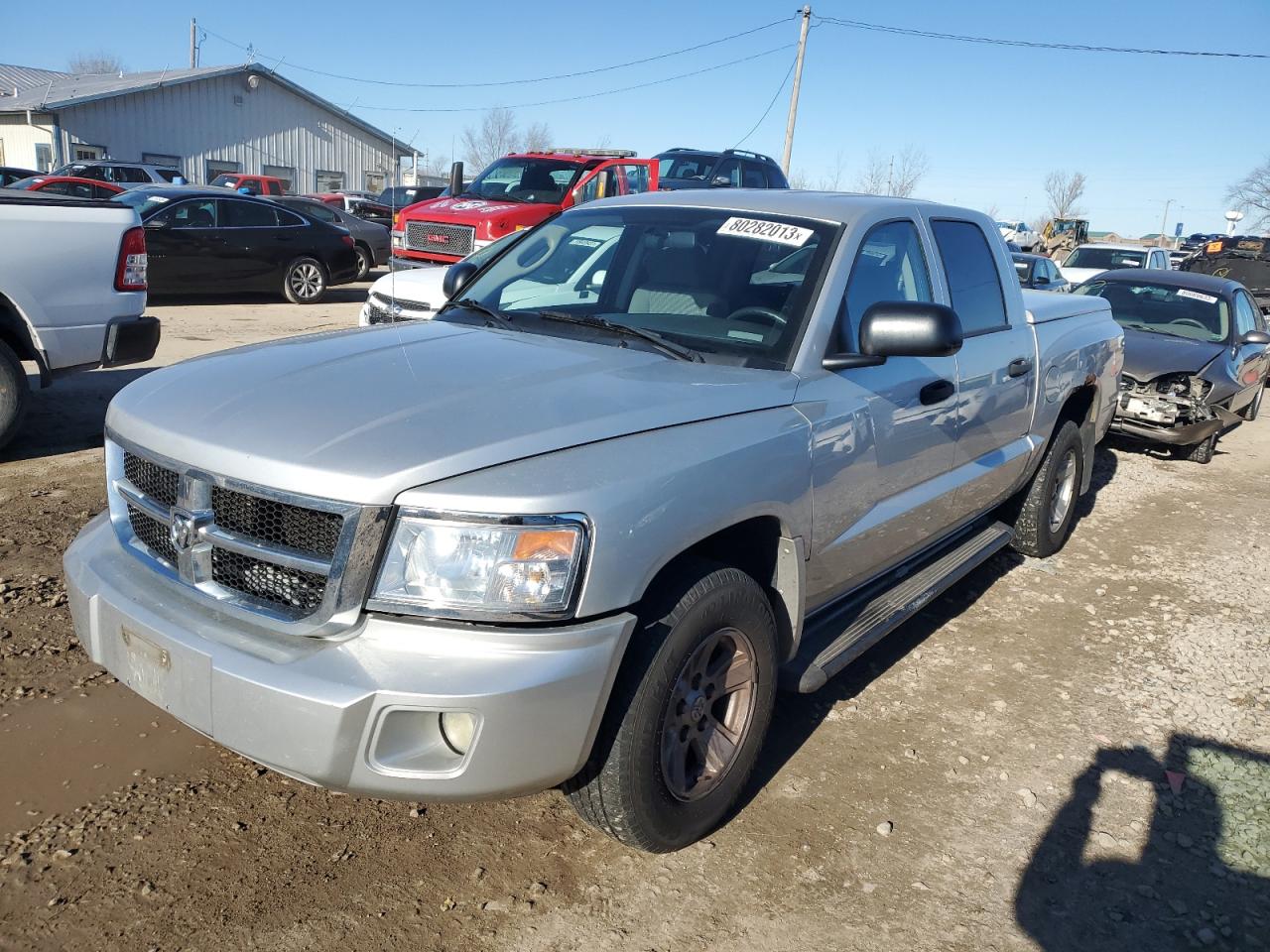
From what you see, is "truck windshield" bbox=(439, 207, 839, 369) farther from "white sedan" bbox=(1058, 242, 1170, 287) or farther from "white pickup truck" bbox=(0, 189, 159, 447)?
"white sedan" bbox=(1058, 242, 1170, 287)

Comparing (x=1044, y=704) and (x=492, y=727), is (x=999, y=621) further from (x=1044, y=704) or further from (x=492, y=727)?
(x=492, y=727)

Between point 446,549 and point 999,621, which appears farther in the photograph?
point 999,621

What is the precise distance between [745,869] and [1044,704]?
178 cm

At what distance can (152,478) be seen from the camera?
8.75 feet

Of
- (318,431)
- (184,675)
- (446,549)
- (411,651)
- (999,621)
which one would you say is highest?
(318,431)

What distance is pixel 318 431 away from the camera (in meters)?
2.38

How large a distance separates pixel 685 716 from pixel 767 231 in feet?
5.83

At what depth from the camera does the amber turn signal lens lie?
7.31 feet

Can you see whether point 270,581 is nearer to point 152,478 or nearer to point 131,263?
point 152,478

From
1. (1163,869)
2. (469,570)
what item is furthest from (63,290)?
(1163,869)

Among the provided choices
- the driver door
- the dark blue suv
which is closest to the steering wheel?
the driver door

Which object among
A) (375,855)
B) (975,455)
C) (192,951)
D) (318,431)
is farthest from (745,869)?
(975,455)

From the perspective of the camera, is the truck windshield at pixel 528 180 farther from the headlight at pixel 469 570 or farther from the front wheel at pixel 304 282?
the headlight at pixel 469 570

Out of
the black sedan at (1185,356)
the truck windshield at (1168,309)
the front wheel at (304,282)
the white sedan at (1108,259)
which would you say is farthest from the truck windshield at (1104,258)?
the front wheel at (304,282)
